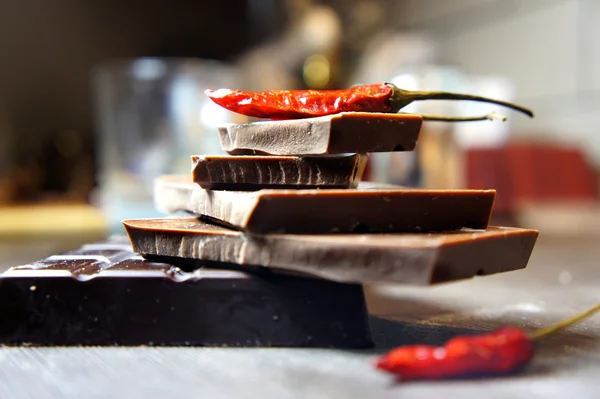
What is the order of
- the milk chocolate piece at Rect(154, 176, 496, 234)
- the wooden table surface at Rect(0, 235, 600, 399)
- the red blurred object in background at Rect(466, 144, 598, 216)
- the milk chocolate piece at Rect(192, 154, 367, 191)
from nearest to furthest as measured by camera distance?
the wooden table surface at Rect(0, 235, 600, 399), the milk chocolate piece at Rect(154, 176, 496, 234), the milk chocolate piece at Rect(192, 154, 367, 191), the red blurred object in background at Rect(466, 144, 598, 216)

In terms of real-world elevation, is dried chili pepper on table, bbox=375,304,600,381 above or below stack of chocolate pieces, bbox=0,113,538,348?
below

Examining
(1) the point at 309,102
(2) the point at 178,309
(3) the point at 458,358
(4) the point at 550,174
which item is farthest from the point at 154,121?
(3) the point at 458,358

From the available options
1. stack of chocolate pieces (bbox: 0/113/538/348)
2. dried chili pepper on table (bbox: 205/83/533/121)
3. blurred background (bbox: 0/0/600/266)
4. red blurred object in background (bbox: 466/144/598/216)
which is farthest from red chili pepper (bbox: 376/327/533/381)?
red blurred object in background (bbox: 466/144/598/216)

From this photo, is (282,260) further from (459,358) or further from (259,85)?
(259,85)

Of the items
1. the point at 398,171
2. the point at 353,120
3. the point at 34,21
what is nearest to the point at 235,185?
the point at 353,120

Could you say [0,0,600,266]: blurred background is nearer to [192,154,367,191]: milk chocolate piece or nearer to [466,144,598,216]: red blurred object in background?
[466,144,598,216]: red blurred object in background

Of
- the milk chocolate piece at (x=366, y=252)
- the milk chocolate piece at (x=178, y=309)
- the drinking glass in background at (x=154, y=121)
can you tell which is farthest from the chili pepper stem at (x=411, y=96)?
the drinking glass in background at (x=154, y=121)
